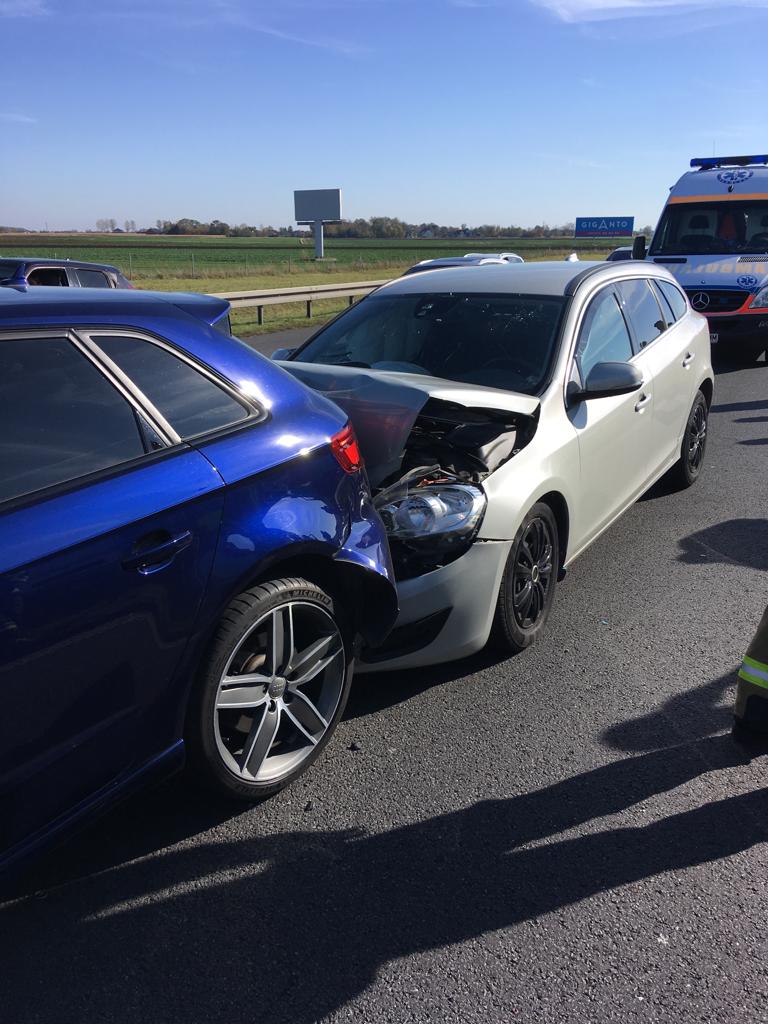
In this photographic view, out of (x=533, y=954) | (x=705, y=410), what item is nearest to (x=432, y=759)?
(x=533, y=954)

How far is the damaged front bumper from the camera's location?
11.6 ft

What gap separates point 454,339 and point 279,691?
2.64m

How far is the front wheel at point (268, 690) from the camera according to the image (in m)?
2.71

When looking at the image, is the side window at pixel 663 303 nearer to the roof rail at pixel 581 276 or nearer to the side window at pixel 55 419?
the roof rail at pixel 581 276

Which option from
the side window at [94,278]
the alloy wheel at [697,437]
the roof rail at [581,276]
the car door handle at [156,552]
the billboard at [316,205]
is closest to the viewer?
the car door handle at [156,552]

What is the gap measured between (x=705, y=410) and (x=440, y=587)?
4168 mm

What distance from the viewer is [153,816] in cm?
297

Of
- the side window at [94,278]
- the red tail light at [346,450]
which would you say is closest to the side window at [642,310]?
the red tail light at [346,450]

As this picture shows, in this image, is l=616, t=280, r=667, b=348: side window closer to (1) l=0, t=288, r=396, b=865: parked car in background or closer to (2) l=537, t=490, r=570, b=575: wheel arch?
(2) l=537, t=490, r=570, b=575: wheel arch

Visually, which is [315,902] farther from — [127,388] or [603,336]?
[603,336]

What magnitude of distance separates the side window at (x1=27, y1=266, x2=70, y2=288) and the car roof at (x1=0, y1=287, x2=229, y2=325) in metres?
8.20

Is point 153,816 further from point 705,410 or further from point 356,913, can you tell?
point 705,410

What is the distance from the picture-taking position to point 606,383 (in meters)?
4.43

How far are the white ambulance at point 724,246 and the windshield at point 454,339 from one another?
8270 millimetres
